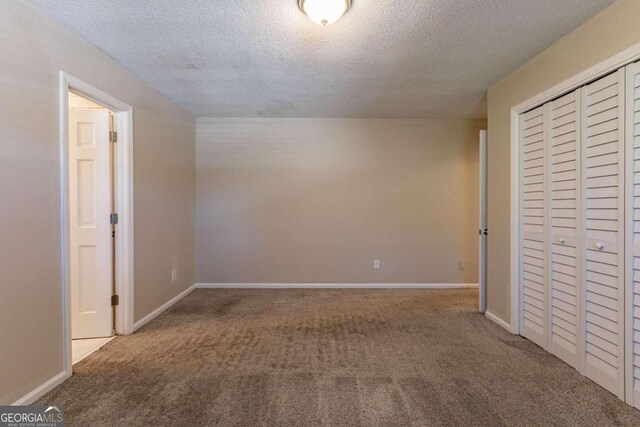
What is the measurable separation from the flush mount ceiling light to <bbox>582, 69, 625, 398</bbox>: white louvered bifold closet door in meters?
1.71

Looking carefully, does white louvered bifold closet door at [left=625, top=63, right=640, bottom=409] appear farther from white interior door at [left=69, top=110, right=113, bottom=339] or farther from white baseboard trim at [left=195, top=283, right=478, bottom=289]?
white interior door at [left=69, top=110, right=113, bottom=339]

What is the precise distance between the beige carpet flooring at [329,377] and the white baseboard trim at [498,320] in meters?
0.07

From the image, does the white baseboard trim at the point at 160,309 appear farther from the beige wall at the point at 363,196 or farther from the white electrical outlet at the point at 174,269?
the beige wall at the point at 363,196

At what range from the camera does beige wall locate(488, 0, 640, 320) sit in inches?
74.7

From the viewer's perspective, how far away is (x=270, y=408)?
1.81 m

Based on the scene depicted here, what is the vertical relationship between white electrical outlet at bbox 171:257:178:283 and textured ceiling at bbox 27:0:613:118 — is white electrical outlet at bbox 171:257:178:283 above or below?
below

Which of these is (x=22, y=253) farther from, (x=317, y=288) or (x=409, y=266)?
(x=409, y=266)

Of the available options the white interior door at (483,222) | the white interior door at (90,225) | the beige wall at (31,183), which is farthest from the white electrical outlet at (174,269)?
the white interior door at (483,222)

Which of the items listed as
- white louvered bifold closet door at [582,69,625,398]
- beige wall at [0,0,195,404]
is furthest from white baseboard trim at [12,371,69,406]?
white louvered bifold closet door at [582,69,625,398]

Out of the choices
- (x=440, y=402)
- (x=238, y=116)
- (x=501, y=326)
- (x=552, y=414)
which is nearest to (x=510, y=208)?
(x=501, y=326)

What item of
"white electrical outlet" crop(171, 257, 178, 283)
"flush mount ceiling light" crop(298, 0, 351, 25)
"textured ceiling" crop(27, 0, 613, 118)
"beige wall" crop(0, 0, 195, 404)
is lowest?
"white electrical outlet" crop(171, 257, 178, 283)

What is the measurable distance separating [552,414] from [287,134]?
398 centimetres

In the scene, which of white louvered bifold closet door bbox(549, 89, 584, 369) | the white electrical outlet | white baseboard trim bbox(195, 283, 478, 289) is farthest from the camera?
white baseboard trim bbox(195, 283, 478, 289)

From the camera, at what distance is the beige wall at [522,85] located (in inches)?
74.7
